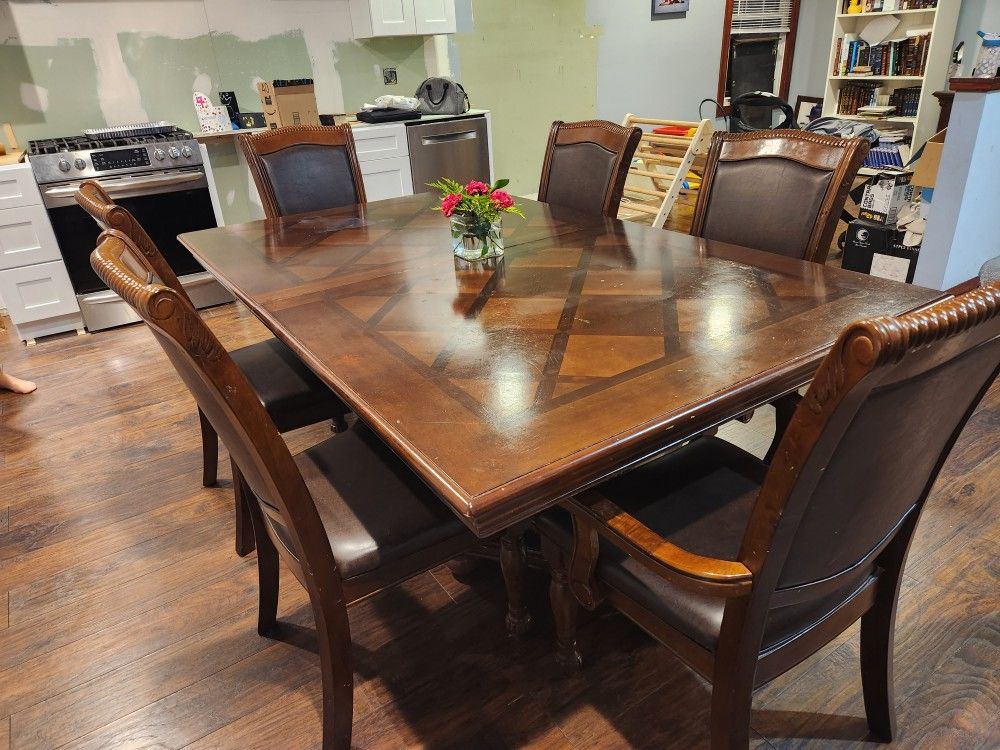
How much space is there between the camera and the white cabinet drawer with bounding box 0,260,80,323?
329 cm

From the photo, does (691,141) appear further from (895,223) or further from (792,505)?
(792,505)

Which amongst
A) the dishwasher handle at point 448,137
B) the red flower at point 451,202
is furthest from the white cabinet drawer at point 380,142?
the red flower at point 451,202

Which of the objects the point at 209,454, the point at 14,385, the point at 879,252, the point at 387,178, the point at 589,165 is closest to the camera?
the point at 209,454

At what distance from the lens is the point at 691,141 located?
12.8ft

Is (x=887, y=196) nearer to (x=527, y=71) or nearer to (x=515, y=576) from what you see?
(x=527, y=71)

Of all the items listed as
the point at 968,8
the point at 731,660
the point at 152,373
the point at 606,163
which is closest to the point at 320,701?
the point at 731,660

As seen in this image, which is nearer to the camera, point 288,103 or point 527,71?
point 288,103

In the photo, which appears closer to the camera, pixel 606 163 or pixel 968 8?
pixel 606 163

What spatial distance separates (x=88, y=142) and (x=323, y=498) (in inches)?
122

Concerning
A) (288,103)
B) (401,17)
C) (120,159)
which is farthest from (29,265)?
(401,17)

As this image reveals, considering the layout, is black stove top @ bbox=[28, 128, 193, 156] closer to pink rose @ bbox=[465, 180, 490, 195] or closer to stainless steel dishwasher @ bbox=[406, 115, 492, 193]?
stainless steel dishwasher @ bbox=[406, 115, 492, 193]

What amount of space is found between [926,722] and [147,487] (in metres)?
2.21

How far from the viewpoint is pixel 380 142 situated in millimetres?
4023

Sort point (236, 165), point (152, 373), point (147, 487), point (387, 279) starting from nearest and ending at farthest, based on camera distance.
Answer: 1. point (387, 279)
2. point (147, 487)
3. point (152, 373)
4. point (236, 165)
